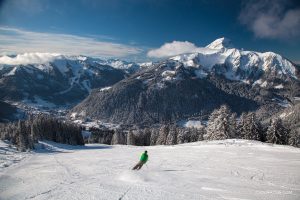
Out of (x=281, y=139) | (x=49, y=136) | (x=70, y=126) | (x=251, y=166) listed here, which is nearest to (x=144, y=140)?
(x=70, y=126)

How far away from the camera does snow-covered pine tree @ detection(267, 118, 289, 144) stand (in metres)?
75.9

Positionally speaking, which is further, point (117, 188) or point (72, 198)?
point (117, 188)

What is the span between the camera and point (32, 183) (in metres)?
22.4

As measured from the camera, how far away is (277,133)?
250ft

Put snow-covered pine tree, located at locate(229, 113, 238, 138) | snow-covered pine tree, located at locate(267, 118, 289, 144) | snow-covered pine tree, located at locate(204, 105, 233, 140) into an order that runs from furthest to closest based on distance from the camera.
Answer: snow-covered pine tree, located at locate(229, 113, 238, 138)
snow-covered pine tree, located at locate(204, 105, 233, 140)
snow-covered pine tree, located at locate(267, 118, 289, 144)

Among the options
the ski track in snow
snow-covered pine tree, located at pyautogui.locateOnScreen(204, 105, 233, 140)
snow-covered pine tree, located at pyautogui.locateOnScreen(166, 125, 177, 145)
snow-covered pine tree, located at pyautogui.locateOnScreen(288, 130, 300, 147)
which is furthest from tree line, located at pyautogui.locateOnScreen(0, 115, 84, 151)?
snow-covered pine tree, located at pyautogui.locateOnScreen(288, 130, 300, 147)

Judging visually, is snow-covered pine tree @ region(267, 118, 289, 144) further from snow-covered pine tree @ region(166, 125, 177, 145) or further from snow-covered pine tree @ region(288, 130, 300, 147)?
snow-covered pine tree @ region(166, 125, 177, 145)

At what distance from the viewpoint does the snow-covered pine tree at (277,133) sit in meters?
75.9

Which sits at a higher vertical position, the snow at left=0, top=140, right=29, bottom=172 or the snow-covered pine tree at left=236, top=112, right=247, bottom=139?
the snow-covered pine tree at left=236, top=112, right=247, bottom=139

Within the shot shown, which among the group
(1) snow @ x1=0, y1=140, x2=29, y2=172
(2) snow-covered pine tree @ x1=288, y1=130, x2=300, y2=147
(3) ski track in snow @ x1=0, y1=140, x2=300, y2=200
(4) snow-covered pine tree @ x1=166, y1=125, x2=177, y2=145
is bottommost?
(1) snow @ x1=0, y1=140, x2=29, y2=172

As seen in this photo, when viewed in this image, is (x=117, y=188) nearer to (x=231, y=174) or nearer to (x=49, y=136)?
(x=231, y=174)

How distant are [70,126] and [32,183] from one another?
99.5m

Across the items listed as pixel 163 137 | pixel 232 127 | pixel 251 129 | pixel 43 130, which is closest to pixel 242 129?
pixel 251 129

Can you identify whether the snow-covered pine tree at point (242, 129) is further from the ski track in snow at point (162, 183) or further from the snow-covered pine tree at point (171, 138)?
the ski track in snow at point (162, 183)
